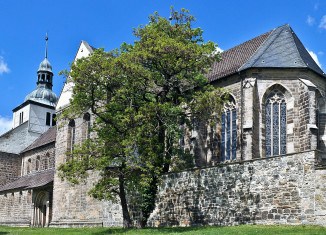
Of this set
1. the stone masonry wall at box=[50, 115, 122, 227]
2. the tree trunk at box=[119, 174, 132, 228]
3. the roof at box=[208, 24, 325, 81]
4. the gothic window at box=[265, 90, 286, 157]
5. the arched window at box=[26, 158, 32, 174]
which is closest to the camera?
the tree trunk at box=[119, 174, 132, 228]

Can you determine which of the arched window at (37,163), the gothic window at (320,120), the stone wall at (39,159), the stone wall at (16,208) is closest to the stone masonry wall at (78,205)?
the stone wall at (16,208)

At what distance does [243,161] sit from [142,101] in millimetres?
6866

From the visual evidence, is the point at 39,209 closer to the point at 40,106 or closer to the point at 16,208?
the point at 16,208

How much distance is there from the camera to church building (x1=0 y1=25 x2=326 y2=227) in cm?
2302

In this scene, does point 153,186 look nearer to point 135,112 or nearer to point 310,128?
point 135,112

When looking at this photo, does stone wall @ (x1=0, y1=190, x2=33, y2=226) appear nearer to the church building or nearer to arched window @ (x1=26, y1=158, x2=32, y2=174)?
the church building

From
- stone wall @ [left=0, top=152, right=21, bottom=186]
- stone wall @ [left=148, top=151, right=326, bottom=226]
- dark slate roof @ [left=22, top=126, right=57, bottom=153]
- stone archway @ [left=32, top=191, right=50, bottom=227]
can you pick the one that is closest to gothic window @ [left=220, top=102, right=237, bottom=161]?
stone wall @ [left=148, top=151, right=326, bottom=226]

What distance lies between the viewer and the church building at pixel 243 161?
23.0m

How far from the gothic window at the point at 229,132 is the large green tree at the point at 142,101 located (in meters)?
6.91

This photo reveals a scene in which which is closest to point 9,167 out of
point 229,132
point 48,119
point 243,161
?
point 48,119

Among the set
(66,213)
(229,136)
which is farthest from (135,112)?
(66,213)

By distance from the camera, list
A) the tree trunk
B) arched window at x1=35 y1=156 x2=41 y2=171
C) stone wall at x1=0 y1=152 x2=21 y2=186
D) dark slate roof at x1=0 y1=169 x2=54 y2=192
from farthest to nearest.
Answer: stone wall at x1=0 y1=152 x2=21 y2=186 < arched window at x1=35 y1=156 x2=41 y2=171 < dark slate roof at x1=0 y1=169 x2=54 y2=192 < the tree trunk

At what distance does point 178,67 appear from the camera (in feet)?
91.8

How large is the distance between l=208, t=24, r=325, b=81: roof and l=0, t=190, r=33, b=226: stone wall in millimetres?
23146
